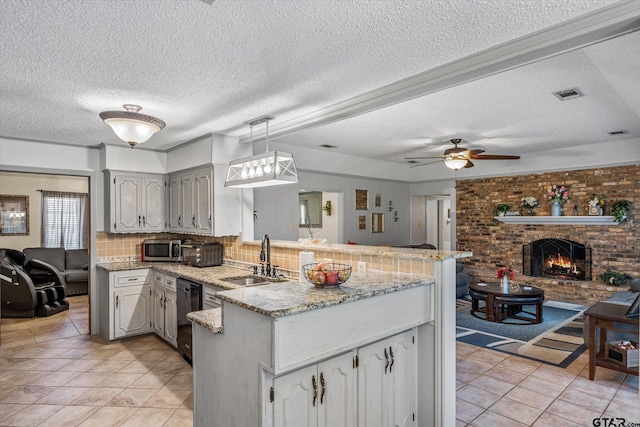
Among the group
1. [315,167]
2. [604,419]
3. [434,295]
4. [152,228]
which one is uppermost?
[315,167]

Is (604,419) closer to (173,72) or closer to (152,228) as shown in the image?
(173,72)

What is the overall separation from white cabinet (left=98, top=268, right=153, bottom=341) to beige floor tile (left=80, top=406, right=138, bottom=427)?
5.34 feet

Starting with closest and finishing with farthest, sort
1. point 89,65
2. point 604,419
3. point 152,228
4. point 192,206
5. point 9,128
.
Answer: point 89,65
point 604,419
point 9,128
point 192,206
point 152,228

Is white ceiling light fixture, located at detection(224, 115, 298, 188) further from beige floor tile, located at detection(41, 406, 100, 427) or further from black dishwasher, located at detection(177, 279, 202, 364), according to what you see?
beige floor tile, located at detection(41, 406, 100, 427)

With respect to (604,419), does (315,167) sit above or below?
above

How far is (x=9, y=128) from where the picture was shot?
3.89 metres

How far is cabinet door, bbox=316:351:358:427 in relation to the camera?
204cm

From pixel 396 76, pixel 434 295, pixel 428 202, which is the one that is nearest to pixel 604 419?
pixel 434 295

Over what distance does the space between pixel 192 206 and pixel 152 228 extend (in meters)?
0.89

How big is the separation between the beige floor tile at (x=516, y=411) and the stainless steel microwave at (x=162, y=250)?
3.86m

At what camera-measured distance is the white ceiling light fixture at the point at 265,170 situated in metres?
3.12

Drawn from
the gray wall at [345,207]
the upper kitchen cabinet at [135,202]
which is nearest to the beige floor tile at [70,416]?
the upper kitchen cabinet at [135,202]

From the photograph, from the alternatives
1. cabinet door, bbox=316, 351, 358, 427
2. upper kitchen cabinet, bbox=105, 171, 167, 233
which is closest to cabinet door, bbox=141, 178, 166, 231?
upper kitchen cabinet, bbox=105, 171, 167, 233

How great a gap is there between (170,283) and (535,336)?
14.4ft
